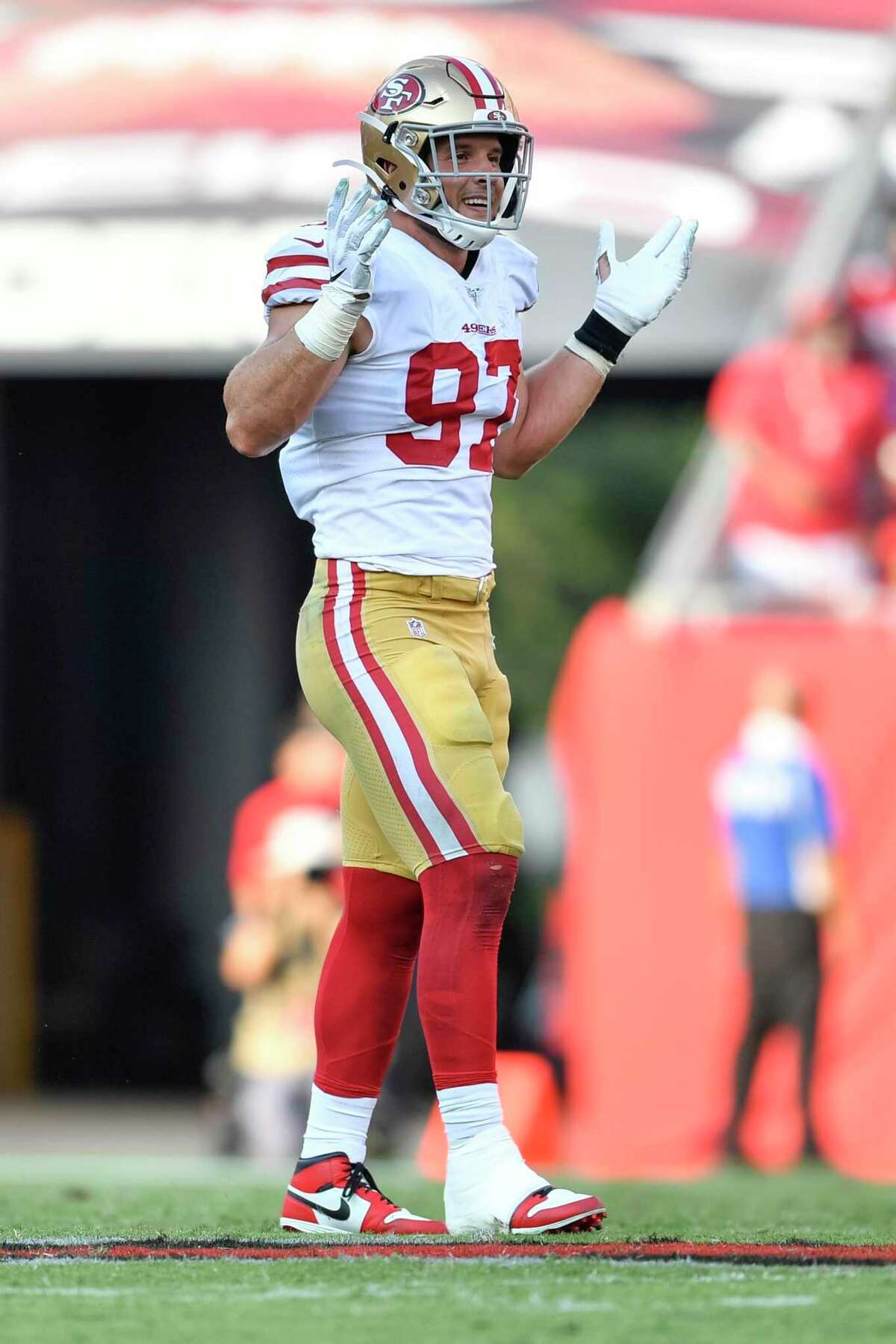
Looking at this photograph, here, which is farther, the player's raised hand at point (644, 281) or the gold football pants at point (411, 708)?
the player's raised hand at point (644, 281)

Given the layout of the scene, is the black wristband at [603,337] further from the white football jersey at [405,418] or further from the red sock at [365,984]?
the red sock at [365,984]

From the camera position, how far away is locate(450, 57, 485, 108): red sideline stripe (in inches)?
148

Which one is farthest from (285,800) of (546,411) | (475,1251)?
(475,1251)

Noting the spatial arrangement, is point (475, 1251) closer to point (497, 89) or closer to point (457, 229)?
point (457, 229)

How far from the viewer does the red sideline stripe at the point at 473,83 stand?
148 inches

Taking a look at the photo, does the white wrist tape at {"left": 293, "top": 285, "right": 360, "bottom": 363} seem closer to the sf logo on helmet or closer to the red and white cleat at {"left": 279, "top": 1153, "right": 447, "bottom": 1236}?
the sf logo on helmet

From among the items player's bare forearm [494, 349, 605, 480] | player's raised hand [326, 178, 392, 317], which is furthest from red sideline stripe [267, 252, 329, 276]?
player's bare forearm [494, 349, 605, 480]

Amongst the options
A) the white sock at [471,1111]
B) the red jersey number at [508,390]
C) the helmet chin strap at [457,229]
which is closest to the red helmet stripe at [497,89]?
the helmet chin strap at [457,229]

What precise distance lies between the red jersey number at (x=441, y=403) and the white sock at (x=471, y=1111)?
955 millimetres

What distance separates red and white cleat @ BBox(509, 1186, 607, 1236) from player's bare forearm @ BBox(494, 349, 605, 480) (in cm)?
127

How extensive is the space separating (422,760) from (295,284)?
0.75 meters

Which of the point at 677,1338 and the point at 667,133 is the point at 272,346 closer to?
the point at 677,1338

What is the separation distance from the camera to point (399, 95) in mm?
3791

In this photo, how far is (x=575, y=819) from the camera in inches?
345
